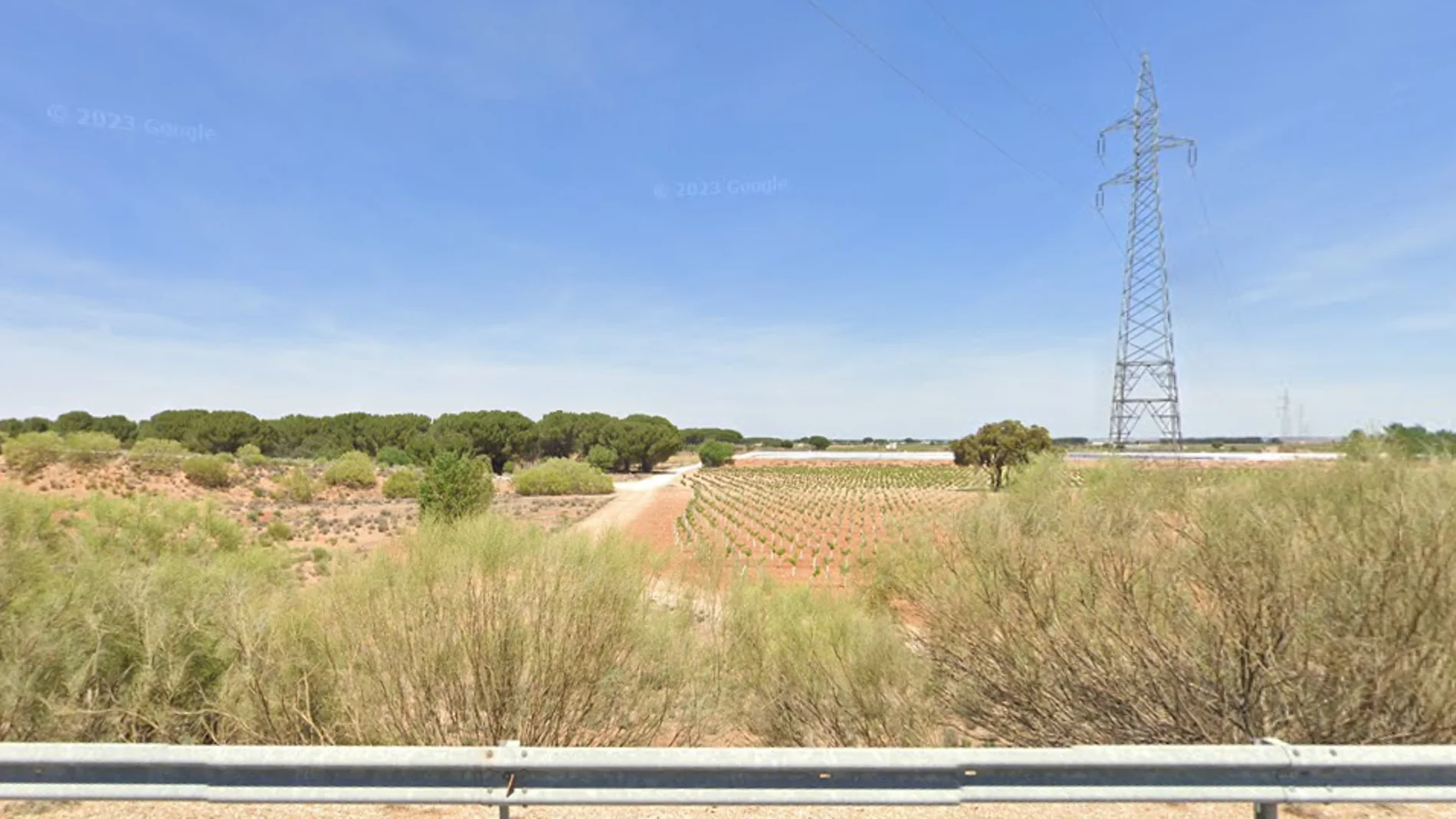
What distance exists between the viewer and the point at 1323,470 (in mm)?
6047

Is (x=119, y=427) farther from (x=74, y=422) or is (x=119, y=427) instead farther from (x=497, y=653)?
(x=497, y=653)

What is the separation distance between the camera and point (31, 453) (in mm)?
36844

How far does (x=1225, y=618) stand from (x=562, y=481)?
5117 cm

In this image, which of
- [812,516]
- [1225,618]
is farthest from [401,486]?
[1225,618]

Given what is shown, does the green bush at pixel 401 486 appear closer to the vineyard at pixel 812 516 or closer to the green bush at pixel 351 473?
the green bush at pixel 351 473

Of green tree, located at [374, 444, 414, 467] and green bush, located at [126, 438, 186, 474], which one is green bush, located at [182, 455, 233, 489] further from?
green tree, located at [374, 444, 414, 467]

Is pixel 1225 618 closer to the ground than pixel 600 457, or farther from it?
farther from it

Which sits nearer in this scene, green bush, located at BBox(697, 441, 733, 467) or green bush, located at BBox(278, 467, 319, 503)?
green bush, located at BBox(278, 467, 319, 503)

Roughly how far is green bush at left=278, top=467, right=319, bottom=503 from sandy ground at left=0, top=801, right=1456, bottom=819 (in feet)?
154

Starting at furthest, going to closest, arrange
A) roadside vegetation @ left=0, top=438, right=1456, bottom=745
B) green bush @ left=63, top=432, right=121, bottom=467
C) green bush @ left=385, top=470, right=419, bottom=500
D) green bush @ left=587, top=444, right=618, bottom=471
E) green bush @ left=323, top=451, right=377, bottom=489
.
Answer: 1. green bush @ left=587, top=444, right=618, bottom=471
2. green bush @ left=323, top=451, right=377, bottom=489
3. green bush @ left=385, top=470, right=419, bottom=500
4. green bush @ left=63, top=432, right=121, bottom=467
5. roadside vegetation @ left=0, top=438, right=1456, bottom=745

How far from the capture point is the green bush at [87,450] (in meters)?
39.6

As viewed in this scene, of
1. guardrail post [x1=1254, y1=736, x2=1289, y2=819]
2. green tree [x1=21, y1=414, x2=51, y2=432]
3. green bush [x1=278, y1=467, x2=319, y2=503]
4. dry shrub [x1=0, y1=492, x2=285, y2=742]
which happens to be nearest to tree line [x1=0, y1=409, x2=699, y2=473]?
green tree [x1=21, y1=414, x2=51, y2=432]

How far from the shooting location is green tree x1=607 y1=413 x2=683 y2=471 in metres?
84.0

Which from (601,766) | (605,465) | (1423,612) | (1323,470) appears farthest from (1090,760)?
(605,465)
